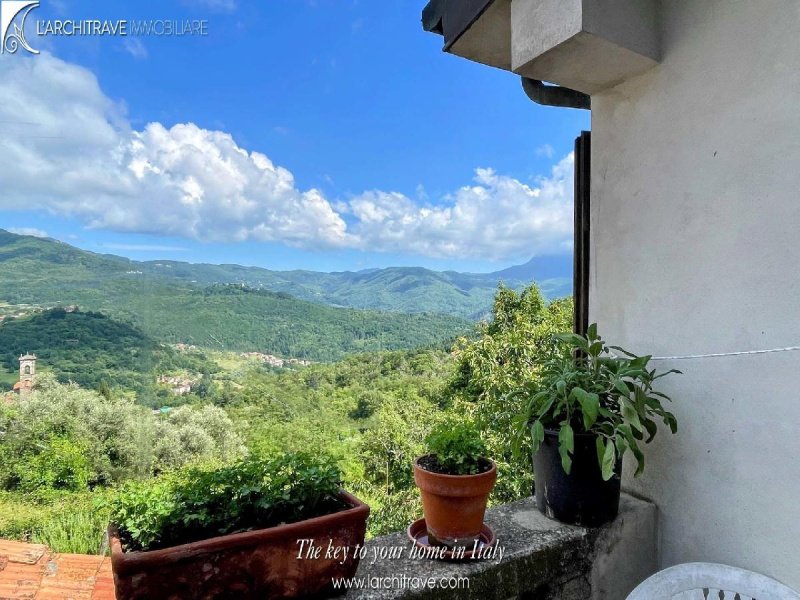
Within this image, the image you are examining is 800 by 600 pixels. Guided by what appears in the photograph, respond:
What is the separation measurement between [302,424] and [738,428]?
6920mm

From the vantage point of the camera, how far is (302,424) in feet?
23.8

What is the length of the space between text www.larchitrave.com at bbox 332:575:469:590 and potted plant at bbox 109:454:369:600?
0.02 metres

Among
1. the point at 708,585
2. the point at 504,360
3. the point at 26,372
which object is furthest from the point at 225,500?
the point at 26,372

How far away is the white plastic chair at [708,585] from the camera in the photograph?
1.06 meters

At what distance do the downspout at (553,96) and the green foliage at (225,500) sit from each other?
5.72 ft

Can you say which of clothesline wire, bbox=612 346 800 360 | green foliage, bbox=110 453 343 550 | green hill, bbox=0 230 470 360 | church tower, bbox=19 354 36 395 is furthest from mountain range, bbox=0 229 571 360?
green foliage, bbox=110 453 343 550

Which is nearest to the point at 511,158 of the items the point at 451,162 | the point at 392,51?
the point at 451,162

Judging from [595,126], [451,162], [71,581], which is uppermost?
[451,162]

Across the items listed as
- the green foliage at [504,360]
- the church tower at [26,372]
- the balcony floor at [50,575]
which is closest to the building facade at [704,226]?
the balcony floor at [50,575]

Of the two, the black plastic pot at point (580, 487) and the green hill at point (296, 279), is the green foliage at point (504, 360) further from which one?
the black plastic pot at point (580, 487)

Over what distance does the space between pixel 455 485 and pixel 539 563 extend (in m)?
0.34

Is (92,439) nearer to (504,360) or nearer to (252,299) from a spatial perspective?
(252,299)

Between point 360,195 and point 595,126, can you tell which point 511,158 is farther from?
point 595,126

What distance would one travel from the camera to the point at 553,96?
1.89 m
